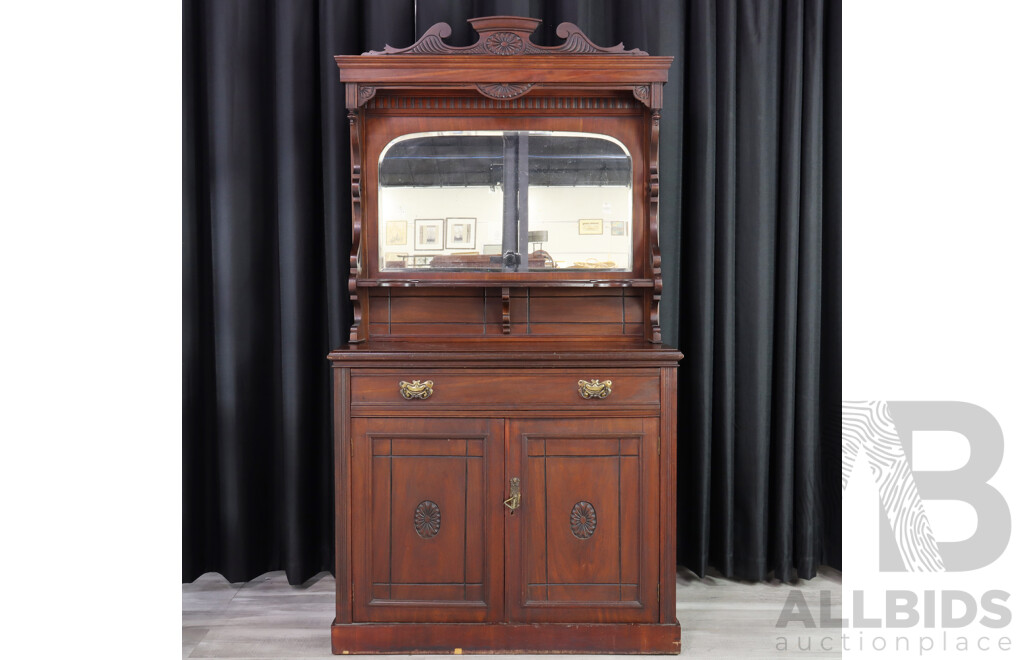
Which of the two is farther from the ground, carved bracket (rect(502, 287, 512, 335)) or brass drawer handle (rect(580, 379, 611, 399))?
carved bracket (rect(502, 287, 512, 335))

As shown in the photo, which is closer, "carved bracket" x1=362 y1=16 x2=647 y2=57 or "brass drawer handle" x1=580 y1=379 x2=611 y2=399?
"brass drawer handle" x1=580 y1=379 x2=611 y2=399

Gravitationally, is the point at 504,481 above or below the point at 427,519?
above

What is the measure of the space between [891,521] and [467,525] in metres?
1.25

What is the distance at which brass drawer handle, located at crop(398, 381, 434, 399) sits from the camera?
6.77 ft

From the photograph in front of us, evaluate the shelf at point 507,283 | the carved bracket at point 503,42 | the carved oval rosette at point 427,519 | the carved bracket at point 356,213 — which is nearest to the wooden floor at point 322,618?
the carved oval rosette at point 427,519

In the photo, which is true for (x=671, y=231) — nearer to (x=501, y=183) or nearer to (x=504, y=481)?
(x=501, y=183)

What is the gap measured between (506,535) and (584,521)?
9.2 inches

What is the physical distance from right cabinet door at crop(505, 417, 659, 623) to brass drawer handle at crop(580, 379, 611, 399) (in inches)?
2.9

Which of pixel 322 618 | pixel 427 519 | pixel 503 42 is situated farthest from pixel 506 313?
pixel 322 618

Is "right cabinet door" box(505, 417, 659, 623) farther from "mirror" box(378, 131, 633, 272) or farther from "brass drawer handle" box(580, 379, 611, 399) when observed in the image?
"mirror" box(378, 131, 633, 272)

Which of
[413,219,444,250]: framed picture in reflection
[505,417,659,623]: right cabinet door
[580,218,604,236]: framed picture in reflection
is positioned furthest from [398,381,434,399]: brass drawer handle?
[580,218,604,236]: framed picture in reflection

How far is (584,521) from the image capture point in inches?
82.6

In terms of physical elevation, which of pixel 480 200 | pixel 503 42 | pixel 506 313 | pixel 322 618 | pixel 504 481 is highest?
pixel 503 42
